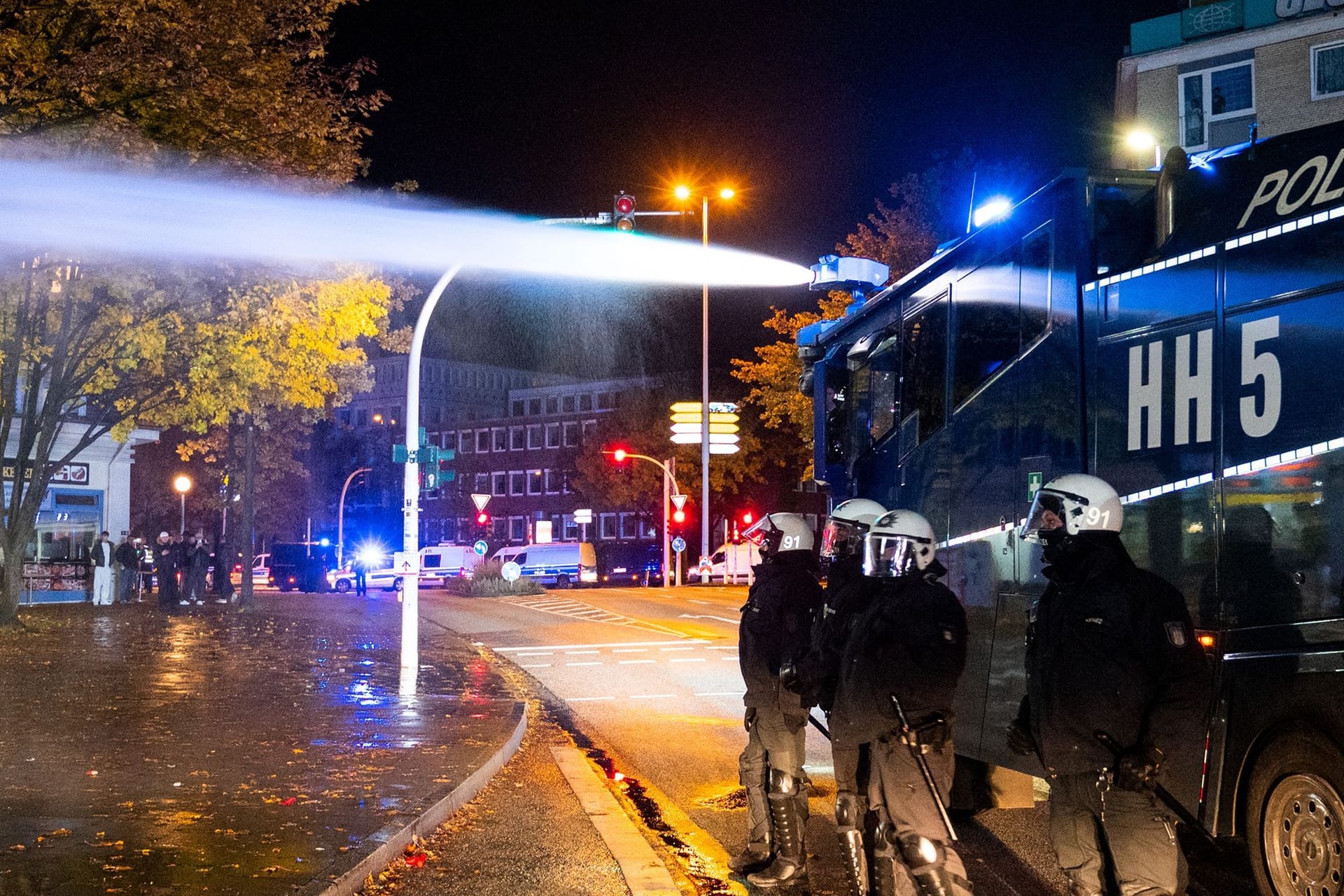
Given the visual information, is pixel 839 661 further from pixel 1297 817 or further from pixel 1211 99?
pixel 1211 99

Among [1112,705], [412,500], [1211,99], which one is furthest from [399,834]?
[1211,99]

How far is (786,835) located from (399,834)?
2.24m

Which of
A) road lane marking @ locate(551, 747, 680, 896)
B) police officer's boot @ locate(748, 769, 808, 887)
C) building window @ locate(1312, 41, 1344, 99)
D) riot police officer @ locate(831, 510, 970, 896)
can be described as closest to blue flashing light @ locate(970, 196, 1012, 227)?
riot police officer @ locate(831, 510, 970, 896)

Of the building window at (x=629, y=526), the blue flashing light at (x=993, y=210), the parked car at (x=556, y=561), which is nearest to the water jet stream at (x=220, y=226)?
the blue flashing light at (x=993, y=210)

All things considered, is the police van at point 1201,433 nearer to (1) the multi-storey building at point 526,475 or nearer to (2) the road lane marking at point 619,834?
(2) the road lane marking at point 619,834

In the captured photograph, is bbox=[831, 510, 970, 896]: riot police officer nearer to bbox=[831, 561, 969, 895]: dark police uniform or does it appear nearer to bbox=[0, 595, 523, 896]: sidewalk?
bbox=[831, 561, 969, 895]: dark police uniform

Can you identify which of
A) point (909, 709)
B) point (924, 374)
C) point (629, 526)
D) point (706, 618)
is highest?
point (924, 374)

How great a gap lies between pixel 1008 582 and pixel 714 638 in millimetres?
16436

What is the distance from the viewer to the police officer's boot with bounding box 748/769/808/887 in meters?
6.87

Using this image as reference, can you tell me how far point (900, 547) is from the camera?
587cm

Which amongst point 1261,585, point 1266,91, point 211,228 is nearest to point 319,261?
point 211,228

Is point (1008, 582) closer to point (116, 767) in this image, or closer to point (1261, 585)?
point (1261, 585)

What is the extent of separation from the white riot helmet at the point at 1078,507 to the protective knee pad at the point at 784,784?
7.17ft

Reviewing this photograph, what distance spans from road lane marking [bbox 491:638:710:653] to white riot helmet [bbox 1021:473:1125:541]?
1740 centimetres
